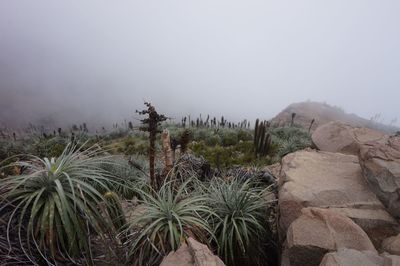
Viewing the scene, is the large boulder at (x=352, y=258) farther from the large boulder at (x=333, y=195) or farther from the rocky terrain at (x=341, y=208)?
the large boulder at (x=333, y=195)

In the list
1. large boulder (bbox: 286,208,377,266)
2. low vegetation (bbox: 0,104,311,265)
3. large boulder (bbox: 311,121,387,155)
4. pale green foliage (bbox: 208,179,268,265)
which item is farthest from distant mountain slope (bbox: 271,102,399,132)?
large boulder (bbox: 286,208,377,266)

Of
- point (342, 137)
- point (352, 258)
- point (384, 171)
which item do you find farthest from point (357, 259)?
point (342, 137)

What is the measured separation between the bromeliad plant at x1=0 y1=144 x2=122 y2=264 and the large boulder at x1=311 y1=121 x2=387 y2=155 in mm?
5425

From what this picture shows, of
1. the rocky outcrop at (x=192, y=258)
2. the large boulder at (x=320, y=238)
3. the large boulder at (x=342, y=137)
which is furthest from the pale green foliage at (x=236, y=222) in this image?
the large boulder at (x=342, y=137)

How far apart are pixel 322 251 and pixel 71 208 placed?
100.0 inches

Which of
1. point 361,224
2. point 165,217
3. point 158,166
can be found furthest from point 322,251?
point 158,166

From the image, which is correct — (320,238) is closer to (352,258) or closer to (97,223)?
(352,258)

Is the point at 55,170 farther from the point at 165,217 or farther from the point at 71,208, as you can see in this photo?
the point at 165,217

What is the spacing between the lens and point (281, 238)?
13.6ft

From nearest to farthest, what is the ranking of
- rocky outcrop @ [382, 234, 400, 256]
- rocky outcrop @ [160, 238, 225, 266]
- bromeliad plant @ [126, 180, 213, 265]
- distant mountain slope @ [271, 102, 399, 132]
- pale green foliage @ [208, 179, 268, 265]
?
1. rocky outcrop @ [160, 238, 225, 266]
2. rocky outcrop @ [382, 234, 400, 256]
3. bromeliad plant @ [126, 180, 213, 265]
4. pale green foliage @ [208, 179, 268, 265]
5. distant mountain slope @ [271, 102, 399, 132]

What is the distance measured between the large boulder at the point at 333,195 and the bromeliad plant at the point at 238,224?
42 cm

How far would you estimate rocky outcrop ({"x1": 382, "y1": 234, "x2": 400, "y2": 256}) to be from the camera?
308cm

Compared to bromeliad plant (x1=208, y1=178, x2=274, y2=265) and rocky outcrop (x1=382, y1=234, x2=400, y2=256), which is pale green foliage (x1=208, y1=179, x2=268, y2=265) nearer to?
bromeliad plant (x1=208, y1=178, x2=274, y2=265)

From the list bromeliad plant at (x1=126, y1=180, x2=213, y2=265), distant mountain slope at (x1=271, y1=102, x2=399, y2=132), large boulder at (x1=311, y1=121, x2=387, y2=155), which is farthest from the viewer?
distant mountain slope at (x1=271, y1=102, x2=399, y2=132)
